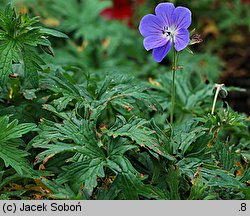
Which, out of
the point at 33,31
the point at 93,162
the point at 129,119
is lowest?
the point at 93,162

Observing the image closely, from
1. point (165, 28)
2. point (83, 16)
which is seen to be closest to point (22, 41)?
point (165, 28)

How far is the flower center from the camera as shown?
1.69 metres

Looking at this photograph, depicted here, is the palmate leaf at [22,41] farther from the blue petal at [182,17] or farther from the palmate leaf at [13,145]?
the blue petal at [182,17]

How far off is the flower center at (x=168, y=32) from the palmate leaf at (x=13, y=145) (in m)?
0.45

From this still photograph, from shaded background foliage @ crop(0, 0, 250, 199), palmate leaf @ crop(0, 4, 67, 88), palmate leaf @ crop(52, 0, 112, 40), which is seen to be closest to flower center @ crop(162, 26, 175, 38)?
shaded background foliage @ crop(0, 0, 250, 199)

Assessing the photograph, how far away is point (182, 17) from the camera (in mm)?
1674

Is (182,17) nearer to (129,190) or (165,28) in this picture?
(165,28)

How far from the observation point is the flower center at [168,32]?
169 cm

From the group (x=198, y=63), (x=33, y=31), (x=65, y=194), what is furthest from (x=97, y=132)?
(x=198, y=63)

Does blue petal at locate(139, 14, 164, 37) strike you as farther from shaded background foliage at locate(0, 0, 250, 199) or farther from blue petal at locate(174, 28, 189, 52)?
shaded background foliage at locate(0, 0, 250, 199)

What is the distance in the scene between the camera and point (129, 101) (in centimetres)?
179

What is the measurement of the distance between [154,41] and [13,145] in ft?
1.61

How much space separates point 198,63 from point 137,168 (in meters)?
2.19

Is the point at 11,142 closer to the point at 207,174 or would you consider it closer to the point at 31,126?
the point at 31,126
